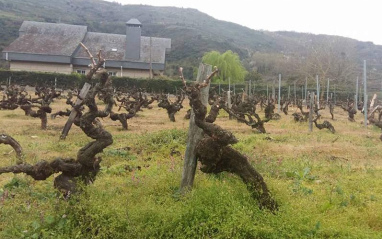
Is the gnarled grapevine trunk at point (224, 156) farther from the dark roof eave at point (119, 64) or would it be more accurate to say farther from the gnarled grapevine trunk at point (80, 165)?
the dark roof eave at point (119, 64)

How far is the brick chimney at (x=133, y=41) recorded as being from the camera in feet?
177

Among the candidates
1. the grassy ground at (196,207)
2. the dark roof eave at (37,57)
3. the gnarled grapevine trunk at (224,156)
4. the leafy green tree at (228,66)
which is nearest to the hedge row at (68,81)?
the dark roof eave at (37,57)

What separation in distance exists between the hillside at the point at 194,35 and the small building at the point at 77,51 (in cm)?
1529

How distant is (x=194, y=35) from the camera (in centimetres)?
10356

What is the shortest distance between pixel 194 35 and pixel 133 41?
50360mm

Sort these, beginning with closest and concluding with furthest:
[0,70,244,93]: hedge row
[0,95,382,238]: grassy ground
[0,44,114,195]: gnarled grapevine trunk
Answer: [0,95,382,238]: grassy ground
[0,44,114,195]: gnarled grapevine trunk
[0,70,244,93]: hedge row

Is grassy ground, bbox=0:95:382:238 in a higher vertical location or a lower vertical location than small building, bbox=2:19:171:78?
lower

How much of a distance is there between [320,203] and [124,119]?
9804mm

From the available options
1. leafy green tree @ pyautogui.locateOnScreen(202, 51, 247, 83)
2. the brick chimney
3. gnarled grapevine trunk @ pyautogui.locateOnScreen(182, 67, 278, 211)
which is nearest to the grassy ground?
gnarled grapevine trunk @ pyautogui.locateOnScreen(182, 67, 278, 211)

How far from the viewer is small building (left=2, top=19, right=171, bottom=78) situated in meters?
50.3

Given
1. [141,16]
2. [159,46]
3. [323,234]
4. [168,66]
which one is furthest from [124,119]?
[141,16]

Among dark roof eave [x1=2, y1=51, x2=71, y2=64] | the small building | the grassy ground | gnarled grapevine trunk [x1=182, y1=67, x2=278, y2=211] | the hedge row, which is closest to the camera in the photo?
the grassy ground

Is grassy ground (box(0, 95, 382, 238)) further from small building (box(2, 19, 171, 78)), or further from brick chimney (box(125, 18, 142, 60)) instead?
brick chimney (box(125, 18, 142, 60))

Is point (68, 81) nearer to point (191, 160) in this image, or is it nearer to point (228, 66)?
point (228, 66)
